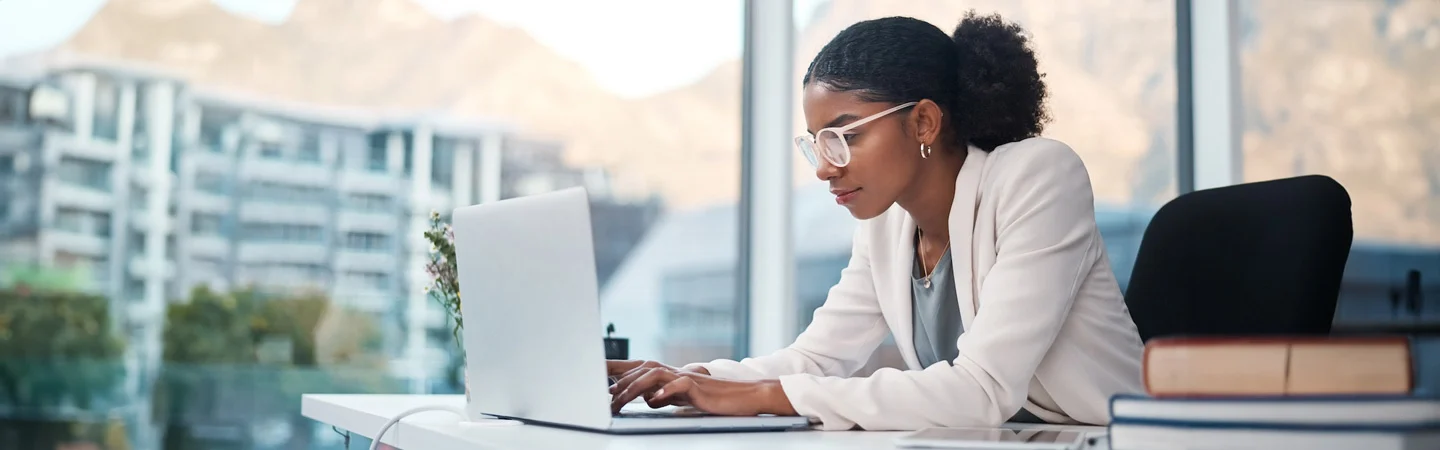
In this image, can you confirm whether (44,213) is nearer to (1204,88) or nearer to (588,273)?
(588,273)

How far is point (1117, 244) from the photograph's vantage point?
126 inches

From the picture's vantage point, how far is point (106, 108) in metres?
2.76

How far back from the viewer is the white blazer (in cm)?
126

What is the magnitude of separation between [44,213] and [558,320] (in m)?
2.12

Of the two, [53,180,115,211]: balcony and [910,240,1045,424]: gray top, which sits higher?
[53,180,115,211]: balcony

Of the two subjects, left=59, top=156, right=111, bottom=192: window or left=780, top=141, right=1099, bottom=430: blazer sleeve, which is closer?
left=780, top=141, right=1099, bottom=430: blazer sleeve

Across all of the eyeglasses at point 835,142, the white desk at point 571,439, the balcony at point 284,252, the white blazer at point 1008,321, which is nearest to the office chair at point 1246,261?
the white blazer at point 1008,321

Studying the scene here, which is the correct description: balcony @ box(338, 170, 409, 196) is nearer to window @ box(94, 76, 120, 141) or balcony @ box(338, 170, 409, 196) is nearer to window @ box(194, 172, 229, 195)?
window @ box(194, 172, 229, 195)

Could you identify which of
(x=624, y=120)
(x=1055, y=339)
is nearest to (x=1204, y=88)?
(x=624, y=120)

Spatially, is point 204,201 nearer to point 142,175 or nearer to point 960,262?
point 142,175

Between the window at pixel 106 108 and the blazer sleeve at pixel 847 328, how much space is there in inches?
73.1

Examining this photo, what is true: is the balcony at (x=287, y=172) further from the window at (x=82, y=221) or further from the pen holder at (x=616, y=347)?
the pen holder at (x=616, y=347)

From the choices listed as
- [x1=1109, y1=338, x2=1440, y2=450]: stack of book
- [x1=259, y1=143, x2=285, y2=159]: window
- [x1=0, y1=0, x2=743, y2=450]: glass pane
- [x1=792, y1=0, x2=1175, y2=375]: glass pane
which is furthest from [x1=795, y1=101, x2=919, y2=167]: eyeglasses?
[x1=259, y1=143, x2=285, y2=159]: window

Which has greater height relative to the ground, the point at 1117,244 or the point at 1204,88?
the point at 1204,88
